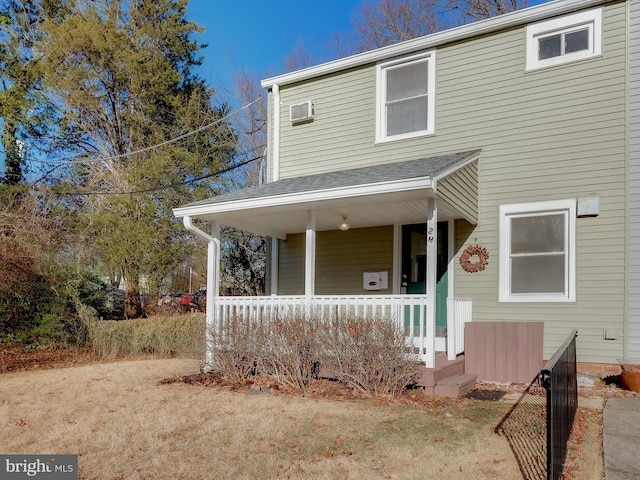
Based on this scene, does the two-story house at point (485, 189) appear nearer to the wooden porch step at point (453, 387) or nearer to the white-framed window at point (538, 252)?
the white-framed window at point (538, 252)

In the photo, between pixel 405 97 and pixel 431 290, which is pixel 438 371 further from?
pixel 405 97

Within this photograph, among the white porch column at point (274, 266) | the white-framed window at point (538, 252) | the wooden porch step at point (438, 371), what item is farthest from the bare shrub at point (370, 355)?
the white porch column at point (274, 266)

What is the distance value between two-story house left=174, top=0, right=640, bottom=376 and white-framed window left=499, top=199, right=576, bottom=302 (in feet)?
0.06

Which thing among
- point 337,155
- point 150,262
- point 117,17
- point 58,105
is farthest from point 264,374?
point 117,17

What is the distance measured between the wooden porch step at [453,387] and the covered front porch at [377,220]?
1.16 feet

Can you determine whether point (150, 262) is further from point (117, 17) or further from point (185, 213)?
point (117, 17)

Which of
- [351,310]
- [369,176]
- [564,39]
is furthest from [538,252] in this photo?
[564,39]

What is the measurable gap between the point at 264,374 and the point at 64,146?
39.8ft

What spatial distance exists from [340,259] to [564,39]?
4.91 metres

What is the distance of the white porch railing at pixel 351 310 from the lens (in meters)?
6.42

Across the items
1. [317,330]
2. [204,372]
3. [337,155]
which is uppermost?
[337,155]

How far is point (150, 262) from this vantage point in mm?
13875

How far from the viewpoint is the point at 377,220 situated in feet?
28.1

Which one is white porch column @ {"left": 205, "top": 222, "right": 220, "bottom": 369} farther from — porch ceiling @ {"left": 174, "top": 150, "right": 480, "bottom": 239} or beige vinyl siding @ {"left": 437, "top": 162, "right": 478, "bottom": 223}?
beige vinyl siding @ {"left": 437, "top": 162, "right": 478, "bottom": 223}
